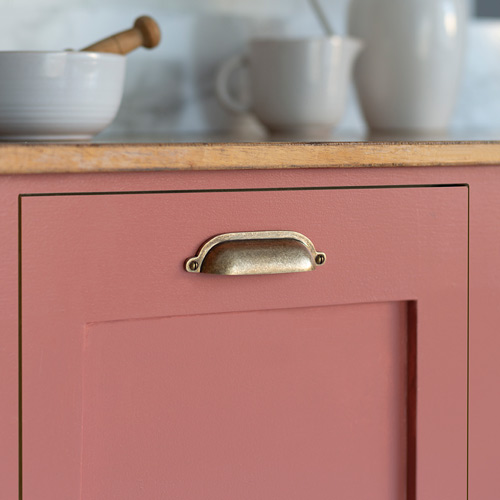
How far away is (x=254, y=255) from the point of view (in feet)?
2.28

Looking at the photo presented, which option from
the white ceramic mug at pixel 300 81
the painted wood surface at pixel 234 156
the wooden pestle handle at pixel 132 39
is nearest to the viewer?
the painted wood surface at pixel 234 156

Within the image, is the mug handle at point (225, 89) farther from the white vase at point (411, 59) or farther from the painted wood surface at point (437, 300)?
the painted wood surface at point (437, 300)

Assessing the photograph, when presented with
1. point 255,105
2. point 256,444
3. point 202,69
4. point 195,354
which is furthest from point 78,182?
point 202,69

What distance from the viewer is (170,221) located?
2.22 feet

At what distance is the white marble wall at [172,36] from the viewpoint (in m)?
1.08

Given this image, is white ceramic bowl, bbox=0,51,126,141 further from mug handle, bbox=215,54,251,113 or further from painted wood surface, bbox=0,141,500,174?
mug handle, bbox=215,54,251,113

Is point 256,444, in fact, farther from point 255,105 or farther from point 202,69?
point 202,69

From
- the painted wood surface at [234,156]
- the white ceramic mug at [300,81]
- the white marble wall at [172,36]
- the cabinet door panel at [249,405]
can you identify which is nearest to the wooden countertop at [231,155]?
the painted wood surface at [234,156]

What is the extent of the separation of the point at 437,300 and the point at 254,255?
0.21m

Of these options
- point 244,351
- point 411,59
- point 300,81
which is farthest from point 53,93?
point 411,59

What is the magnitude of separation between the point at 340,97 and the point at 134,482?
0.60 meters

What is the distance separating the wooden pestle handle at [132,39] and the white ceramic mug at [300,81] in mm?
188

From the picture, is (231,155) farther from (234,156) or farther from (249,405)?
(249,405)

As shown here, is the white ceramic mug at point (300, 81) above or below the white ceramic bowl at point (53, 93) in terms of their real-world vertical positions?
above
